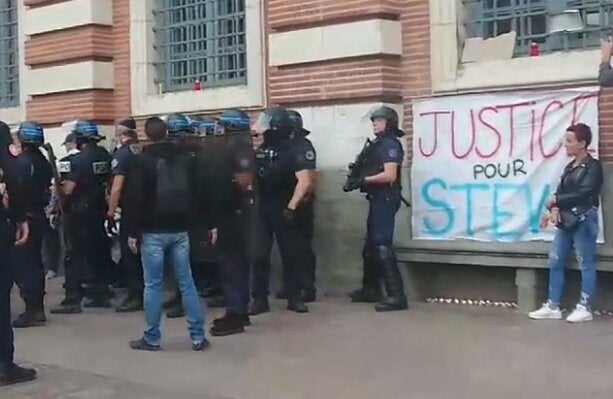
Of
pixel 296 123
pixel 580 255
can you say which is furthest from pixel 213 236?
pixel 580 255

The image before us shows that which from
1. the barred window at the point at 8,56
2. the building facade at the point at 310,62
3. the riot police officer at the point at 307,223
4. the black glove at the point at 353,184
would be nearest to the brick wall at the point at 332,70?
the building facade at the point at 310,62

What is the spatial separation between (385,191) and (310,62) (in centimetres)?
208

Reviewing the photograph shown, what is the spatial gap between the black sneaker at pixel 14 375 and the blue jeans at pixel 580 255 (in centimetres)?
442

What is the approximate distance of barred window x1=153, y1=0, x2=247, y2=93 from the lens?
13039 millimetres

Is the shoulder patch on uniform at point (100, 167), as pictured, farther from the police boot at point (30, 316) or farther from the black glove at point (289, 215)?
the black glove at point (289, 215)

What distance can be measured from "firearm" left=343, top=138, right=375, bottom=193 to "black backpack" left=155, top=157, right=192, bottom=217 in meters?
2.35

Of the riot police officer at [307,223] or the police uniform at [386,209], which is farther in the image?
the riot police officer at [307,223]

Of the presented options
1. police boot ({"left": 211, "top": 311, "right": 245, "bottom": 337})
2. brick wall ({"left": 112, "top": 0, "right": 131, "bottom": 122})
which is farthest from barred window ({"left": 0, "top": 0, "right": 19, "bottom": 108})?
police boot ({"left": 211, "top": 311, "right": 245, "bottom": 337})

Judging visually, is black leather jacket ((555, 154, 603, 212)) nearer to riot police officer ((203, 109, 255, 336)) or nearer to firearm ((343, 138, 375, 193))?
firearm ((343, 138, 375, 193))

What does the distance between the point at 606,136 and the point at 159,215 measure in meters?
4.05

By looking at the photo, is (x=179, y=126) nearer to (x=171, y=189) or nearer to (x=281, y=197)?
(x=281, y=197)

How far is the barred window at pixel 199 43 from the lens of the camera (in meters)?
13.0

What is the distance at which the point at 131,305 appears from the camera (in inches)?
433

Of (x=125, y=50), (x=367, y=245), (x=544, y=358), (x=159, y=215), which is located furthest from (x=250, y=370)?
(x=125, y=50)
